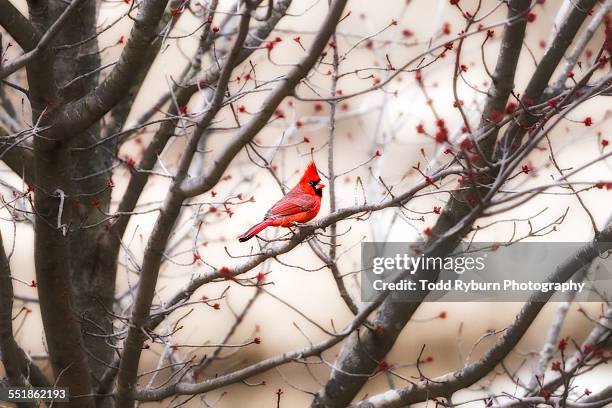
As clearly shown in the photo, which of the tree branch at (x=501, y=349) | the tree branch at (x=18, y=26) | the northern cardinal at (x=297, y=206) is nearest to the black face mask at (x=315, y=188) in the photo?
the northern cardinal at (x=297, y=206)

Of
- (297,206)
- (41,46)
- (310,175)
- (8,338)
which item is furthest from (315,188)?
(8,338)

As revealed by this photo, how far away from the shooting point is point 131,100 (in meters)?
5.52

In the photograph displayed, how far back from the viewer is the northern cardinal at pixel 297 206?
14.0ft

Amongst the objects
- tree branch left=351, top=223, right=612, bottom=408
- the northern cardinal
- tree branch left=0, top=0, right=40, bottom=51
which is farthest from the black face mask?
tree branch left=0, top=0, right=40, bottom=51

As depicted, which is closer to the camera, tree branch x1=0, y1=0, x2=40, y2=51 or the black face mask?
tree branch x1=0, y1=0, x2=40, y2=51

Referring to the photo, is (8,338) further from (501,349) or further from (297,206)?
(501,349)

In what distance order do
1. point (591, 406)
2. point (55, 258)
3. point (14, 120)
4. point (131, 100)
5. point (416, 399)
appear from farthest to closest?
point (14, 120)
point (131, 100)
point (416, 399)
point (55, 258)
point (591, 406)

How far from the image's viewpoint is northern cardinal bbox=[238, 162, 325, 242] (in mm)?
4277

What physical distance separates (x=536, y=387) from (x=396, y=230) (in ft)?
11.1

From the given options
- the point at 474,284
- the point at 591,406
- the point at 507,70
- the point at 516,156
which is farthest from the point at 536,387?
the point at 516,156

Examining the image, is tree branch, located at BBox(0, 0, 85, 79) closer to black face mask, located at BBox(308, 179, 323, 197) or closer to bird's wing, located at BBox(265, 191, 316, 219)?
bird's wing, located at BBox(265, 191, 316, 219)

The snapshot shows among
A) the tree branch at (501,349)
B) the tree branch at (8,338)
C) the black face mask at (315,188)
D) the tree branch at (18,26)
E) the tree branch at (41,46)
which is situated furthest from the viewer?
the black face mask at (315,188)

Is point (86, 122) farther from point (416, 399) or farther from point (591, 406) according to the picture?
point (591, 406)

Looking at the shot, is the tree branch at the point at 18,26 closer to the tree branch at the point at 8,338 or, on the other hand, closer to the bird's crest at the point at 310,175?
the tree branch at the point at 8,338
